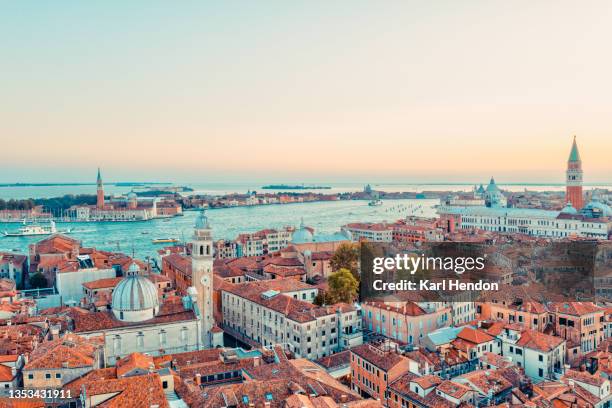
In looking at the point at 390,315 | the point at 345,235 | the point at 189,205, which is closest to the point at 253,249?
the point at 345,235

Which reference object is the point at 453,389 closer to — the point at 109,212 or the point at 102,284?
the point at 102,284

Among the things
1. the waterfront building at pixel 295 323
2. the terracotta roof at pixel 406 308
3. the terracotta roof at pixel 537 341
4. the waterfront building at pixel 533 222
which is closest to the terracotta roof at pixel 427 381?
the terracotta roof at pixel 537 341

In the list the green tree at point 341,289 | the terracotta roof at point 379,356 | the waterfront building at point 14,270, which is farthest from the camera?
the waterfront building at point 14,270

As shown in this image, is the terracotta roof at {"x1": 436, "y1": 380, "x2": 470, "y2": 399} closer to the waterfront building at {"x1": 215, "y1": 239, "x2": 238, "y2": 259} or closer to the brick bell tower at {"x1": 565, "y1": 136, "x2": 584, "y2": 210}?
the waterfront building at {"x1": 215, "y1": 239, "x2": 238, "y2": 259}

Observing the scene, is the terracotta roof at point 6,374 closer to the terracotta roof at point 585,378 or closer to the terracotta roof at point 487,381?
the terracotta roof at point 487,381

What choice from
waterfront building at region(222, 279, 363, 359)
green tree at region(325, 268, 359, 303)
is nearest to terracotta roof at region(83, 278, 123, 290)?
waterfront building at region(222, 279, 363, 359)

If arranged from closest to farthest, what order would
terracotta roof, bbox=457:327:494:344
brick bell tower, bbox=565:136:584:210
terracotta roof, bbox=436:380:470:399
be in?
1. terracotta roof, bbox=436:380:470:399
2. terracotta roof, bbox=457:327:494:344
3. brick bell tower, bbox=565:136:584:210

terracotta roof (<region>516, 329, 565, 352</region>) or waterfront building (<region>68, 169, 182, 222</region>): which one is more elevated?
terracotta roof (<region>516, 329, 565, 352</region>)

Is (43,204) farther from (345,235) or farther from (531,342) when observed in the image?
(531,342)
